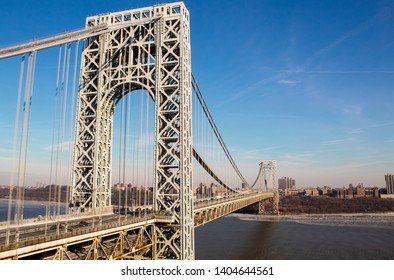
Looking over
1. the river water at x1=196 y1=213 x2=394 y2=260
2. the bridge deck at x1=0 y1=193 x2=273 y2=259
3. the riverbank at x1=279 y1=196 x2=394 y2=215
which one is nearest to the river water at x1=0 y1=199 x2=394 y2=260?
the river water at x1=196 y1=213 x2=394 y2=260

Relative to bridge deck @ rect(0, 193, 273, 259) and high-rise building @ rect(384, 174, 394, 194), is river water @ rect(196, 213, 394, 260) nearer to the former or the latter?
bridge deck @ rect(0, 193, 273, 259)

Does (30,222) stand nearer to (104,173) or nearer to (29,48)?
(104,173)

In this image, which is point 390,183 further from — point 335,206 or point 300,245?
point 300,245

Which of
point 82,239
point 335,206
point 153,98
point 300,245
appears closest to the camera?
point 82,239

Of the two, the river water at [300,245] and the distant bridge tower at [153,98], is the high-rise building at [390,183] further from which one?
the distant bridge tower at [153,98]

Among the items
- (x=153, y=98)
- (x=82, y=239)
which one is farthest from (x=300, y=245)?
(x=82, y=239)

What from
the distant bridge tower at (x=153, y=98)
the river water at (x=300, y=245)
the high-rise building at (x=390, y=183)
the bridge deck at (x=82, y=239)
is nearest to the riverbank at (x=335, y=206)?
the high-rise building at (x=390, y=183)
